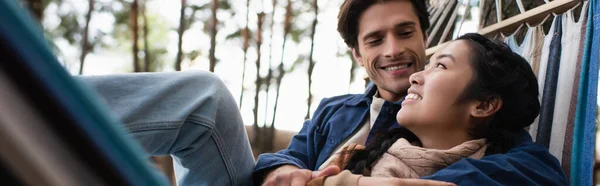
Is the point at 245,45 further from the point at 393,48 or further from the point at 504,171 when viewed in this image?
the point at 504,171

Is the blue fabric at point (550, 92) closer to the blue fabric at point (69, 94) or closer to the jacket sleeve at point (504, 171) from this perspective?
the jacket sleeve at point (504, 171)

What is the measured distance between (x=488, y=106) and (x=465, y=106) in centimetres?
5

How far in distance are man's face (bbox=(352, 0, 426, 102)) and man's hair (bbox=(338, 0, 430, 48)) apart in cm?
2

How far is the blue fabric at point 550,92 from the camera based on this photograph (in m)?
1.60

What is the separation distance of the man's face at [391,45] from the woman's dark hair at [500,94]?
1.00 ft

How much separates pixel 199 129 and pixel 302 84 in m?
4.86

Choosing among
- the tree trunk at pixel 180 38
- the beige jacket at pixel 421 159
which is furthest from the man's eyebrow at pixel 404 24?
the tree trunk at pixel 180 38

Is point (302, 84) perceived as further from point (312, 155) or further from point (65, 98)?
point (65, 98)

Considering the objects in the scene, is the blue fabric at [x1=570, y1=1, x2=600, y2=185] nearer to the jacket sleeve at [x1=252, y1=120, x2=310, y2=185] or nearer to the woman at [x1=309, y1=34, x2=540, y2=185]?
the woman at [x1=309, y1=34, x2=540, y2=185]

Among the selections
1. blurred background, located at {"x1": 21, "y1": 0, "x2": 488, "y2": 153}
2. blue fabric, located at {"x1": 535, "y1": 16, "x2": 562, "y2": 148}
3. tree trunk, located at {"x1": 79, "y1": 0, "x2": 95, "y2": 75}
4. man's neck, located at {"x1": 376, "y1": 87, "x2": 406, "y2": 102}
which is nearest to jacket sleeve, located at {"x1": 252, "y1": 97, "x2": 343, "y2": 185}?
man's neck, located at {"x1": 376, "y1": 87, "x2": 406, "y2": 102}

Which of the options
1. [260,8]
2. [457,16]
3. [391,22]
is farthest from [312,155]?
[260,8]

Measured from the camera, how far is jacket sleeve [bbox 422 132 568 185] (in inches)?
45.2

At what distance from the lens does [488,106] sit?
1.40 metres

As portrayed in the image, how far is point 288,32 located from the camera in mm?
5559
